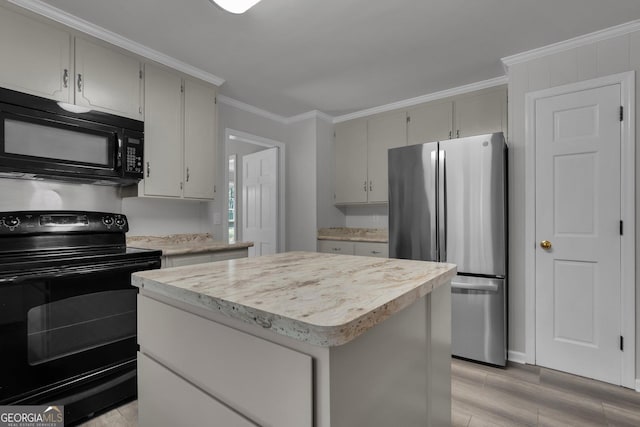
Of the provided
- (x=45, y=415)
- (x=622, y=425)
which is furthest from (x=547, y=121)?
(x=45, y=415)

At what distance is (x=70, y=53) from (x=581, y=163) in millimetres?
3612

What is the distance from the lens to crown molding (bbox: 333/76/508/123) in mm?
3037

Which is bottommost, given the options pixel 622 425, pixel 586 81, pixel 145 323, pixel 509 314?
pixel 622 425

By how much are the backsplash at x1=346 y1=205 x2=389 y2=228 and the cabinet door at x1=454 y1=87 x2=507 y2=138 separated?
1296 mm

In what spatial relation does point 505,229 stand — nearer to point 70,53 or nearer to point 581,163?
point 581,163

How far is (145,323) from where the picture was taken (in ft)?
3.73

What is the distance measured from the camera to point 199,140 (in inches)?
113

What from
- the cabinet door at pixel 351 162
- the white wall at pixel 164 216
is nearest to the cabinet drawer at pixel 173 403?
the white wall at pixel 164 216

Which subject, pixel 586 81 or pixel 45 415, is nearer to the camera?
pixel 45 415

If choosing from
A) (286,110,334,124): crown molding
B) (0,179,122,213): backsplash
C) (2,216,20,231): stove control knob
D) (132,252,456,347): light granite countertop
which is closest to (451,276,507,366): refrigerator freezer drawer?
(132,252,456,347): light granite countertop

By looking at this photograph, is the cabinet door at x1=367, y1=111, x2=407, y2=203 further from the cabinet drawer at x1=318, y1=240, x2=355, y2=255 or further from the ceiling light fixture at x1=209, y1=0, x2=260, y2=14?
the ceiling light fixture at x1=209, y1=0, x2=260, y2=14

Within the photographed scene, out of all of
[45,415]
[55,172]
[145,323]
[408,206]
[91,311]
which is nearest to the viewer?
[145,323]

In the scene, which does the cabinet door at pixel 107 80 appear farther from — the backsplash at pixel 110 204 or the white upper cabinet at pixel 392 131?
the white upper cabinet at pixel 392 131

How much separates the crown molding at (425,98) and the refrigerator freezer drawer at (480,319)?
1.87 meters
